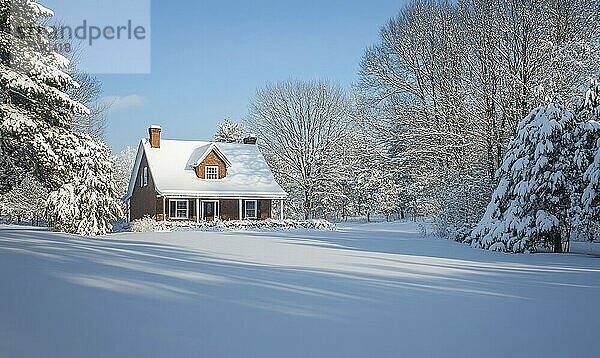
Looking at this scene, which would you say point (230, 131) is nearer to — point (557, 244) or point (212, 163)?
point (212, 163)

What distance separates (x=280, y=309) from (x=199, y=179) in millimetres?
30159

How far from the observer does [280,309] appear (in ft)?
21.3

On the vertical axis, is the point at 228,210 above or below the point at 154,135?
below

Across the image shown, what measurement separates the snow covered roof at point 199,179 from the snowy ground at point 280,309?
2391 centimetres

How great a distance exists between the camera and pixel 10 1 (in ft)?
52.6

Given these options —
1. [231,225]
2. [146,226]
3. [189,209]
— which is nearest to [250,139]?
[189,209]

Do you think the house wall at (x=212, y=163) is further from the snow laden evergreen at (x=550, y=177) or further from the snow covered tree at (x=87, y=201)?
the snow laden evergreen at (x=550, y=177)

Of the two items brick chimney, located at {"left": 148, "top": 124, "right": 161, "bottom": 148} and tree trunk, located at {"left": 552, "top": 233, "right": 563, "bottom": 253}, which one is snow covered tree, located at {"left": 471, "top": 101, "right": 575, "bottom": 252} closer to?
tree trunk, located at {"left": 552, "top": 233, "right": 563, "bottom": 253}

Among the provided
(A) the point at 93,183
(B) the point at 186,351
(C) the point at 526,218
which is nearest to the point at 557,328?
(B) the point at 186,351

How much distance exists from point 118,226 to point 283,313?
30766 mm

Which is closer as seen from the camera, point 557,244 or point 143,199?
point 557,244

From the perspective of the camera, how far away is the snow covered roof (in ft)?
114

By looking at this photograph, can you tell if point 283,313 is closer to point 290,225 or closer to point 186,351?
point 186,351

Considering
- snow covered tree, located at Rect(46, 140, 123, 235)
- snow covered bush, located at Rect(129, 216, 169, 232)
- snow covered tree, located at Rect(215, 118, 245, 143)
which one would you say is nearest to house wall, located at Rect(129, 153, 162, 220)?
snow covered bush, located at Rect(129, 216, 169, 232)
